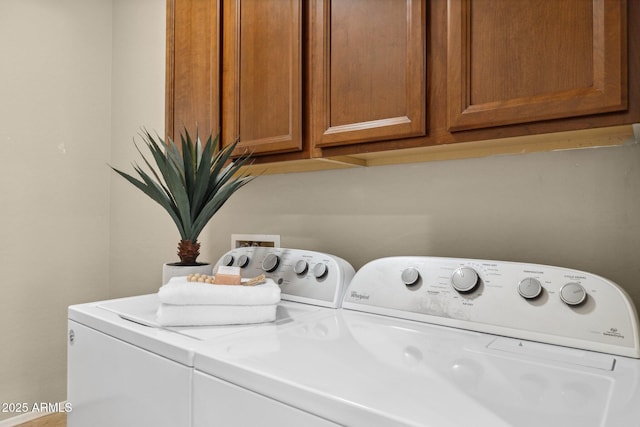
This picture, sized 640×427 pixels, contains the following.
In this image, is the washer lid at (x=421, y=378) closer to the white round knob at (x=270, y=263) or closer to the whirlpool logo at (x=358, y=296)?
the whirlpool logo at (x=358, y=296)

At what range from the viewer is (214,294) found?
3.32 ft

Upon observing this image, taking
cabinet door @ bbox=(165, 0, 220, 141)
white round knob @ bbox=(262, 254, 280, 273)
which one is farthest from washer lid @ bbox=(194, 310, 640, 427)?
cabinet door @ bbox=(165, 0, 220, 141)

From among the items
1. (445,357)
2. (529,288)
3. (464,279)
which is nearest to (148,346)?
(445,357)

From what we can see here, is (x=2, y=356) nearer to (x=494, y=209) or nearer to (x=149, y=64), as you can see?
(x=149, y=64)

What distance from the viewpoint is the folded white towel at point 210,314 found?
39.2 inches

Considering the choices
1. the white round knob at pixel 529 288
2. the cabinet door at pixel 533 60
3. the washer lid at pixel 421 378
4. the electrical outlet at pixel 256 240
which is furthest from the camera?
the electrical outlet at pixel 256 240

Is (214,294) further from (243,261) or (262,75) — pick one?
(262,75)

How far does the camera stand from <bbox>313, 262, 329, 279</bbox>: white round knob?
1262 mm

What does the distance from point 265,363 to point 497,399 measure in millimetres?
385

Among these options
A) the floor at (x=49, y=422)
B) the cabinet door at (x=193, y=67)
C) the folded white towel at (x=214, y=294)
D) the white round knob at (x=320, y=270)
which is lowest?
the floor at (x=49, y=422)

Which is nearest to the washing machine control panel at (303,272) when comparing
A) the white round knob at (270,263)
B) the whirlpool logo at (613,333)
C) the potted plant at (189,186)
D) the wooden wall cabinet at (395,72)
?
the white round knob at (270,263)

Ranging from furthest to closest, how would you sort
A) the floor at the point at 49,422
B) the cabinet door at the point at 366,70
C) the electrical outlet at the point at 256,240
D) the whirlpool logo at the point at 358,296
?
the floor at the point at 49,422 → the electrical outlet at the point at 256,240 → the whirlpool logo at the point at 358,296 → the cabinet door at the point at 366,70

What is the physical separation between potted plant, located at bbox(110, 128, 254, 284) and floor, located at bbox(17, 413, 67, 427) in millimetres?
1455

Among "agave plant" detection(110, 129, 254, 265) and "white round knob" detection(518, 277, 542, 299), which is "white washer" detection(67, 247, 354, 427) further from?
"white round knob" detection(518, 277, 542, 299)
